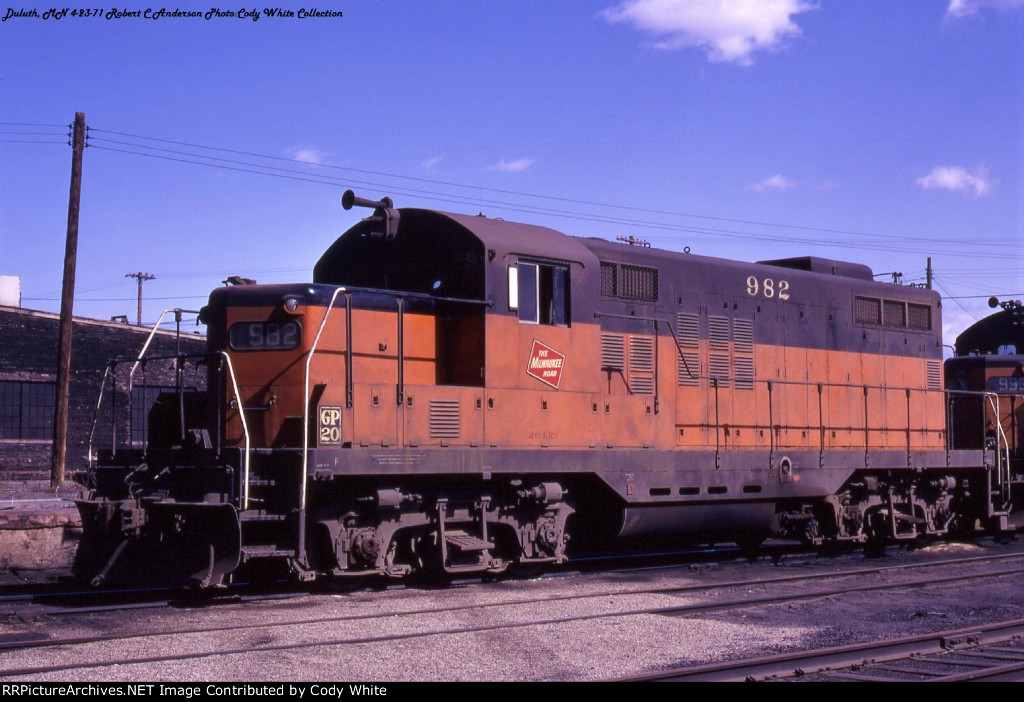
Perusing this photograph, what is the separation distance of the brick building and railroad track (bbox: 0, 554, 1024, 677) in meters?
18.3

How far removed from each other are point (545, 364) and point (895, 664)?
203 inches

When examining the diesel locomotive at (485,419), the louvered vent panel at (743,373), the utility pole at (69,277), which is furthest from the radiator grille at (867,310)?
the utility pole at (69,277)

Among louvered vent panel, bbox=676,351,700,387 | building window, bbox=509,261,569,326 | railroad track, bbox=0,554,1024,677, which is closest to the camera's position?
railroad track, bbox=0,554,1024,677

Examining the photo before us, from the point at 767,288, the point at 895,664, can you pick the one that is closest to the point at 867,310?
the point at 767,288

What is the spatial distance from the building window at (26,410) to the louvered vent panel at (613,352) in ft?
70.8

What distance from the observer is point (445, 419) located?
10555 mm

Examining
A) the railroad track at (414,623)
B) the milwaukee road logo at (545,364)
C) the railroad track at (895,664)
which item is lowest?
the railroad track at (414,623)

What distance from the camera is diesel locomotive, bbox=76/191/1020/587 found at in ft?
32.3

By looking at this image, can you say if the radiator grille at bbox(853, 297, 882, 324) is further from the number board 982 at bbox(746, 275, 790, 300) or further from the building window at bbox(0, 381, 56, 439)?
the building window at bbox(0, 381, 56, 439)

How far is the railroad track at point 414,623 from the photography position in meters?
7.23

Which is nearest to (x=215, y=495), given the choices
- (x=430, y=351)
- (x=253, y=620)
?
(x=253, y=620)

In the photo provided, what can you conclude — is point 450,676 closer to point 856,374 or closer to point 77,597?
A: point 77,597

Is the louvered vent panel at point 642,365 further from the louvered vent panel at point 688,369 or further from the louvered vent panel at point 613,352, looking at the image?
the louvered vent panel at point 688,369

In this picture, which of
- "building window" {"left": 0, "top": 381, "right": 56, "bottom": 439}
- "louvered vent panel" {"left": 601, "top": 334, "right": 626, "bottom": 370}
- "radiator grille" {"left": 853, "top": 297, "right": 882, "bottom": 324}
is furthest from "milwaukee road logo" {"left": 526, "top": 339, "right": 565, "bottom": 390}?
"building window" {"left": 0, "top": 381, "right": 56, "bottom": 439}
